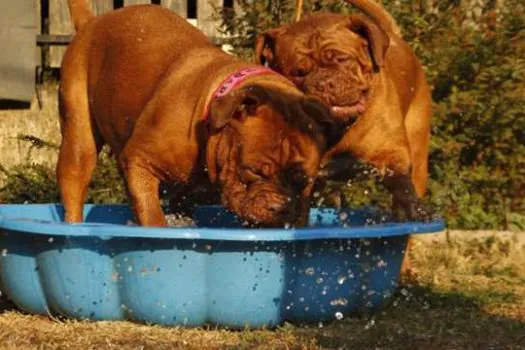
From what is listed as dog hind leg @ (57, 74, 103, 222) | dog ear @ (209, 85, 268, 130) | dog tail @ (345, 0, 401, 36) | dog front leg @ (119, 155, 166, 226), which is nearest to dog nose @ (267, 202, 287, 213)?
dog ear @ (209, 85, 268, 130)

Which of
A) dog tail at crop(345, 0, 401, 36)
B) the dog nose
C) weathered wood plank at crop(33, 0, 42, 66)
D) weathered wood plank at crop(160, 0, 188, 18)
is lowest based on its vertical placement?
weathered wood plank at crop(33, 0, 42, 66)

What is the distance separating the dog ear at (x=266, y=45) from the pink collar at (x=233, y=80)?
1.77 ft

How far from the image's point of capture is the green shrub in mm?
8000

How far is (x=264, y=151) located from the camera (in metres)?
5.29

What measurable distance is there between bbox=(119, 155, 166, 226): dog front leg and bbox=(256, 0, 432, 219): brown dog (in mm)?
866

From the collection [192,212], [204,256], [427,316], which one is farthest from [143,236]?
[192,212]

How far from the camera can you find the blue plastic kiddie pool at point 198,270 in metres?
4.98

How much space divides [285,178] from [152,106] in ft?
2.57

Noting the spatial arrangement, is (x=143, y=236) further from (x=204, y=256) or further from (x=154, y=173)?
(x=154, y=173)

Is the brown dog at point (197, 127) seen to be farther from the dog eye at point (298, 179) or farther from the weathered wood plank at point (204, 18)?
the weathered wood plank at point (204, 18)

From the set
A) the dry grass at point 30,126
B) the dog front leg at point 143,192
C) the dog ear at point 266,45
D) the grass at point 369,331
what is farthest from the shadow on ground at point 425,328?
the dry grass at point 30,126

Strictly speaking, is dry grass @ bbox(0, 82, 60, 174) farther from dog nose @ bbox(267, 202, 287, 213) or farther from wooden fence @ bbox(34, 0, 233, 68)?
dog nose @ bbox(267, 202, 287, 213)

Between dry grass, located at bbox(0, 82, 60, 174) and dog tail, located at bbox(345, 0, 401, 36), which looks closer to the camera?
dog tail, located at bbox(345, 0, 401, 36)

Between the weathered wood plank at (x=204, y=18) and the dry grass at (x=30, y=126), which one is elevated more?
the weathered wood plank at (x=204, y=18)
